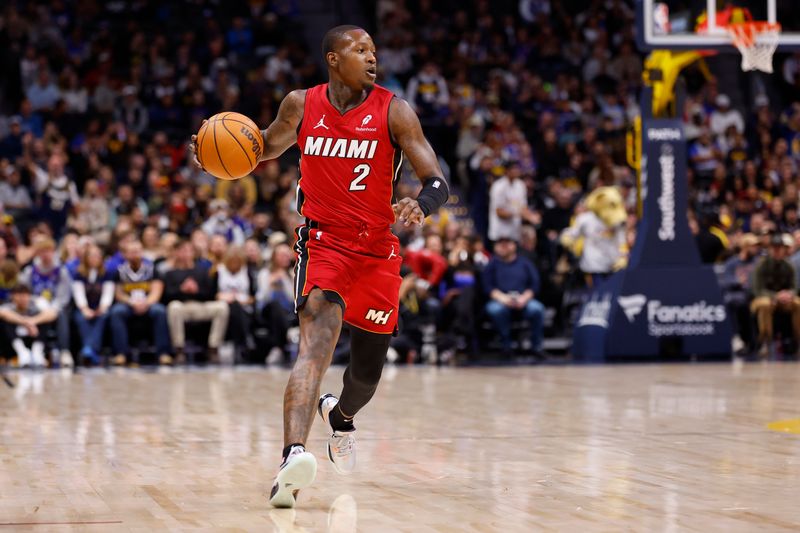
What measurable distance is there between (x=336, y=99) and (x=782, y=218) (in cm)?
1382

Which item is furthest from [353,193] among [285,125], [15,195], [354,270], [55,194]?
[15,195]

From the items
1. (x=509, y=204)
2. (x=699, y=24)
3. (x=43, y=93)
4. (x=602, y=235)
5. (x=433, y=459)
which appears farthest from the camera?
(x=43, y=93)

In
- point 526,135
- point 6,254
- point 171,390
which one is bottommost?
point 171,390

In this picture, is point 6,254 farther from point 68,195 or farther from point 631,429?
point 631,429

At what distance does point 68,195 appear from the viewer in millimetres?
17250

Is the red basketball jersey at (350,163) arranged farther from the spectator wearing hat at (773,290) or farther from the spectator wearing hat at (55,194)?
the spectator wearing hat at (55,194)

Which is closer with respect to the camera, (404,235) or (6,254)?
(6,254)

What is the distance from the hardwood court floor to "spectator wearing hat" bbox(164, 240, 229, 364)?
3.67 metres

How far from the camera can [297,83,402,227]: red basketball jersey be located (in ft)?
18.5

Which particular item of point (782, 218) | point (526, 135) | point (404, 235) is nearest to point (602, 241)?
point (404, 235)

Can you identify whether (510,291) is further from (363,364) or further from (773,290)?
(363,364)

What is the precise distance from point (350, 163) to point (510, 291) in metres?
9.99

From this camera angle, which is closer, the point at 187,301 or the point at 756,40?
the point at 756,40

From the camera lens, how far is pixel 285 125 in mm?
5859
